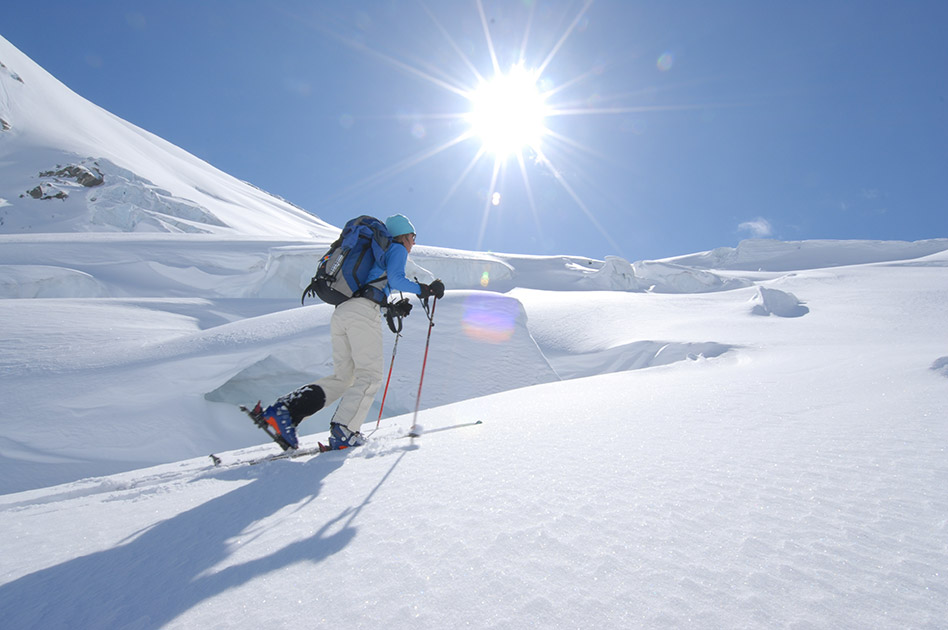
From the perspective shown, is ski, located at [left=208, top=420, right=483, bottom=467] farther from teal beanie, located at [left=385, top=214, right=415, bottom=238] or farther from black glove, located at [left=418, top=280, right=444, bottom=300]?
teal beanie, located at [left=385, top=214, right=415, bottom=238]

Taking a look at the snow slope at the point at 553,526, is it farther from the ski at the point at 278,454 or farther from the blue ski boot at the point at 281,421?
the blue ski boot at the point at 281,421

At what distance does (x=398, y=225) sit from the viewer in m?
2.86

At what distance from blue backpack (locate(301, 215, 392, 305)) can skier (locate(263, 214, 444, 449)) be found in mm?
43

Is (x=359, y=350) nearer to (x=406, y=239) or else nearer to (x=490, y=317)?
(x=406, y=239)

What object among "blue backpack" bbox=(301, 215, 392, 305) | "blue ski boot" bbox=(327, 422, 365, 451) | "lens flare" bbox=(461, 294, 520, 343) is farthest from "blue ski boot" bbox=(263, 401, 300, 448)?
"lens flare" bbox=(461, 294, 520, 343)

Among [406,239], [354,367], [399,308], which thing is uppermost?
[406,239]

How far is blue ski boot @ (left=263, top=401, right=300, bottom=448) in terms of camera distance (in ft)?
8.17

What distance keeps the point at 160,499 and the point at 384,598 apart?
141 centimetres

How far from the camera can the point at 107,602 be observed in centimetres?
96

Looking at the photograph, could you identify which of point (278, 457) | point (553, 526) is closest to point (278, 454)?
point (278, 457)

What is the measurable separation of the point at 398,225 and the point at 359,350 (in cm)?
87

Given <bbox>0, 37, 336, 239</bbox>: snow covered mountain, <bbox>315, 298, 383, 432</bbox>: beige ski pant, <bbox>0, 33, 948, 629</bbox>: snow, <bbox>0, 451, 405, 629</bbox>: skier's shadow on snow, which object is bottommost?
<bbox>0, 451, 405, 629</bbox>: skier's shadow on snow

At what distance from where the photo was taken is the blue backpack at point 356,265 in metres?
2.71

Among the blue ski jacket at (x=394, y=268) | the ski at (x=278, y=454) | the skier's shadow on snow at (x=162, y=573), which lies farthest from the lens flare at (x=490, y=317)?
the skier's shadow on snow at (x=162, y=573)
